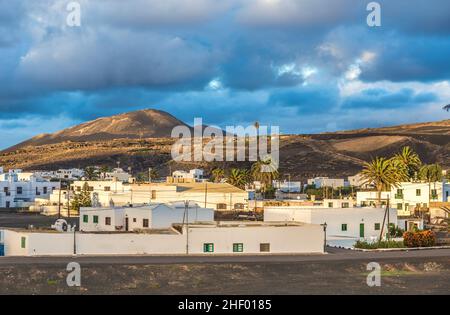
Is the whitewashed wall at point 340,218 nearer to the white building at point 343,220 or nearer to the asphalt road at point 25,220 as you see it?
the white building at point 343,220

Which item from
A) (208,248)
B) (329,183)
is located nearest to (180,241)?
(208,248)

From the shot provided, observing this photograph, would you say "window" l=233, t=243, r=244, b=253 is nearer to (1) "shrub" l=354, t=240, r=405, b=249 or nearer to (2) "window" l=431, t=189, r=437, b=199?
(1) "shrub" l=354, t=240, r=405, b=249

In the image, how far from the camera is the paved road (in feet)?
153

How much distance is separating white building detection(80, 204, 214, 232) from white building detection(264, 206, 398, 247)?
25.5 feet

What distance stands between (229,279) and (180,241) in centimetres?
1087

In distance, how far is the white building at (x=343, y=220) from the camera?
6531 cm

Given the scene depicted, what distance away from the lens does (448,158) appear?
643 feet

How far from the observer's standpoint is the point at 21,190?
123125 millimetres

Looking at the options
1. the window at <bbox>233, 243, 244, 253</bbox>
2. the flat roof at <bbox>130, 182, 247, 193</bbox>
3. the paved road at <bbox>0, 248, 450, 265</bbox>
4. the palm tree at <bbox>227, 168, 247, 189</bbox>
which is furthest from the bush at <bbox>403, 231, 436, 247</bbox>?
the palm tree at <bbox>227, 168, 247, 189</bbox>

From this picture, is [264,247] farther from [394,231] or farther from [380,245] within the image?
[394,231]

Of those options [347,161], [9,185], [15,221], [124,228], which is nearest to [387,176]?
[124,228]

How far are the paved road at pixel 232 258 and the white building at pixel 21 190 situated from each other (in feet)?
236
